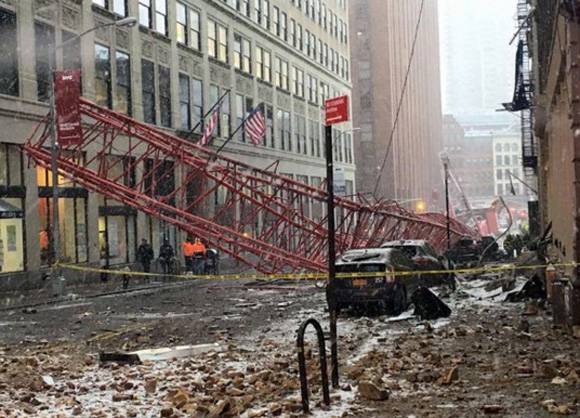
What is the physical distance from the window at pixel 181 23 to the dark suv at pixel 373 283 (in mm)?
25184

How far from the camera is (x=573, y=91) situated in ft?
42.7

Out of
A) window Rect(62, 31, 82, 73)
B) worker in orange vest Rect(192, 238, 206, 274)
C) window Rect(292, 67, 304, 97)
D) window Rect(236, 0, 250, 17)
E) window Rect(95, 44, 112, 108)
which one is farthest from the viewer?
window Rect(292, 67, 304, 97)

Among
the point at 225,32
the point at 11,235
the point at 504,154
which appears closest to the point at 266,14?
the point at 225,32

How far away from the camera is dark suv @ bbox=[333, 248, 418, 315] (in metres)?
16.4

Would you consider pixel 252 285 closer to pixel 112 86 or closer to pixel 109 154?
pixel 109 154

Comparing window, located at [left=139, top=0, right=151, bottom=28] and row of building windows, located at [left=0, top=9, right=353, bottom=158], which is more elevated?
window, located at [left=139, top=0, right=151, bottom=28]

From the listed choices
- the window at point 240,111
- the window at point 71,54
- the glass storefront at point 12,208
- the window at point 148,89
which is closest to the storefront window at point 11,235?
the glass storefront at point 12,208

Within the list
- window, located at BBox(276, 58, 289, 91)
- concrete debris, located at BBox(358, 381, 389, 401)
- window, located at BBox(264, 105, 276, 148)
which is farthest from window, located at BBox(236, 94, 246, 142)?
concrete debris, located at BBox(358, 381, 389, 401)

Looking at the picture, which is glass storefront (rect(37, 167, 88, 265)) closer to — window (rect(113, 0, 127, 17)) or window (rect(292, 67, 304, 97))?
window (rect(113, 0, 127, 17))

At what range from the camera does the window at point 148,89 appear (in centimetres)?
3588

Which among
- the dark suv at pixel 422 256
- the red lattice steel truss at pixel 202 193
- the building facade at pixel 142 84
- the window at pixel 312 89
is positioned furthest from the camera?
the window at pixel 312 89

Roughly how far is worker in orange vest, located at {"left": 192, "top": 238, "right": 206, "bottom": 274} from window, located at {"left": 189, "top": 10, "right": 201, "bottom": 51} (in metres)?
14.6

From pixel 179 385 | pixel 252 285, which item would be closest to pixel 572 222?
pixel 179 385

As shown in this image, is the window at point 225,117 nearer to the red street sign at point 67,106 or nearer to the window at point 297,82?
the window at point 297,82
